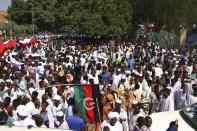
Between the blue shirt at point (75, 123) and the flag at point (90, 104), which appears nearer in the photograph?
the blue shirt at point (75, 123)

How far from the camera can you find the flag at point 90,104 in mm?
5379

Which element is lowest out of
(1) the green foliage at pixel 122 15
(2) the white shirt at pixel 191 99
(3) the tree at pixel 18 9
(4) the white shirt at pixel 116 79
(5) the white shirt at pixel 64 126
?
(5) the white shirt at pixel 64 126

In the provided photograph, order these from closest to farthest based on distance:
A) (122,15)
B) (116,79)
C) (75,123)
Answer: (75,123)
(116,79)
(122,15)

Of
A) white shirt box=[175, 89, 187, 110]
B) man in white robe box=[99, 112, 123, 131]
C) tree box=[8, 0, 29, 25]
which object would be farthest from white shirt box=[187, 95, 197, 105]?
tree box=[8, 0, 29, 25]

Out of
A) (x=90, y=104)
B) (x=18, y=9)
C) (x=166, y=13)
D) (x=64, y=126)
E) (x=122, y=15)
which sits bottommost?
(x=64, y=126)

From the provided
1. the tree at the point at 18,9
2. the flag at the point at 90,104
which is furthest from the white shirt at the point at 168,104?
the tree at the point at 18,9

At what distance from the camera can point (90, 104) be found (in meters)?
5.42

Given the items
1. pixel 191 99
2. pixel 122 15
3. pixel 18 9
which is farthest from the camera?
pixel 18 9

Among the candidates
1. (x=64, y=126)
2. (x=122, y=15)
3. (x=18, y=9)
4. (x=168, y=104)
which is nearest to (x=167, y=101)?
(x=168, y=104)

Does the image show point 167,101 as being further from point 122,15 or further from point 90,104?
point 122,15

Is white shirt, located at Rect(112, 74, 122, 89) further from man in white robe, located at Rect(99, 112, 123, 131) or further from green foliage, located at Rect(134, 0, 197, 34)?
green foliage, located at Rect(134, 0, 197, 34)

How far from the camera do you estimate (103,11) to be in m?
28.4

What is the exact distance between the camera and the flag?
538 centimetres

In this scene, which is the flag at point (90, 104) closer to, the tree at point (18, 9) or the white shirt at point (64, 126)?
the white shirt at point (64, 126)
